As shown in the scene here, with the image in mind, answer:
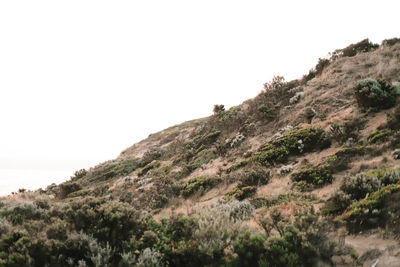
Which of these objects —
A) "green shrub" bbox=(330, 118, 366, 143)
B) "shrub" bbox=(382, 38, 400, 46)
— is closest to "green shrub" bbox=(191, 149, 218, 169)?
"green shrub" bbox=(330, 118, 366, 143)

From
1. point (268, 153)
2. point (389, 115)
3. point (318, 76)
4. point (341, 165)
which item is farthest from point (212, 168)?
point (318, 76)

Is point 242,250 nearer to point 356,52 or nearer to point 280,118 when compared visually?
point 280,118

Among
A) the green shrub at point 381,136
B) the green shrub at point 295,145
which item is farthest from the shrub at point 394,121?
the green shrub at point 295,145

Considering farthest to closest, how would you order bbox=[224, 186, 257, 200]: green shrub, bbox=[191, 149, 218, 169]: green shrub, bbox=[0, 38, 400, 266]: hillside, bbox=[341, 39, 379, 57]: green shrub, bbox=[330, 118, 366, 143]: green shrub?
bbox=[341, 39, 379, 57]: green shrub < bbox=[191, 149, 218, 169]: green shrub < bbox=[330, 118, 366, 143]: green shrub < bbox=[224, 186, 257, 200]: green shrub < bbox=[0, 38, 400, 266]: hillside

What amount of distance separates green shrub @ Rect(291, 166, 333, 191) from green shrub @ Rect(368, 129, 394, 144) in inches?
109

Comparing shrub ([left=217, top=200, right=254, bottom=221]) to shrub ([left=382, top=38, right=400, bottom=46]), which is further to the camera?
shrub ([left=382, top=38, right=400, bottom=46])

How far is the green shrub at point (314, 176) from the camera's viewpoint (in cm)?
930

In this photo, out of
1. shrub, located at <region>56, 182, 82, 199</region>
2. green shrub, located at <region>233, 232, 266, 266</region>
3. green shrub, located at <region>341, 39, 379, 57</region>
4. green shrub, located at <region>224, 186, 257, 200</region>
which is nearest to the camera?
green shrub, located at <region>233, 232, 266, 266</region>

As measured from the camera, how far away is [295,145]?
13.4 metres

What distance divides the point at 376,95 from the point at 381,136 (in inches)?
151

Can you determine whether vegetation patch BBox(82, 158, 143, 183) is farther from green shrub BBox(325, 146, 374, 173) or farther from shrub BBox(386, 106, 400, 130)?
shrub BBox(386, 106, 400, 130)

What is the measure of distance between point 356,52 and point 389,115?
16679 millimetres

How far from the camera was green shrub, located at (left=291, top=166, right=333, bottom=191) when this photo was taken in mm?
9297

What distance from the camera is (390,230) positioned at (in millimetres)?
5223
